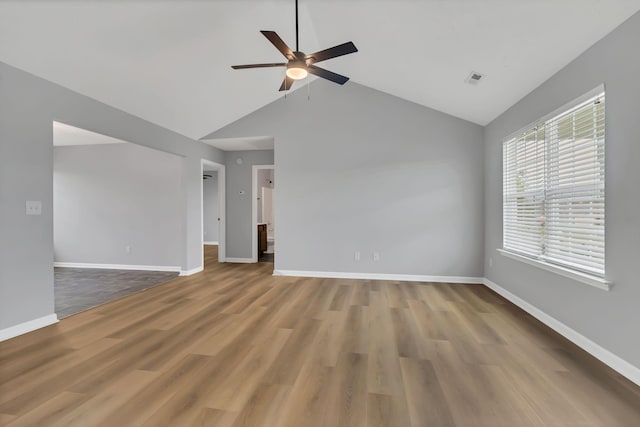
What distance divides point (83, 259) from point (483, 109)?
7772 millimetres

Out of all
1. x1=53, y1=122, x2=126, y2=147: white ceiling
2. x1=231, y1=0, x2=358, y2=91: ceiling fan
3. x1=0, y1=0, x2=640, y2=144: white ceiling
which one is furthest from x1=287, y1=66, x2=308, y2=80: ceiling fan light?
x1=53, y1=122, x2=126, y2=147: white ceiling

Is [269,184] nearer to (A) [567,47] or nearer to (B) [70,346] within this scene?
(B) [70,346]

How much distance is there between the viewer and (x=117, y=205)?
5.71 metres

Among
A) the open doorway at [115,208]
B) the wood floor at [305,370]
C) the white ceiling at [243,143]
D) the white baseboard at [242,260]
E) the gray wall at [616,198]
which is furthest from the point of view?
the white baseboard at [242,260]

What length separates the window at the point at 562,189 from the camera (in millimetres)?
2322

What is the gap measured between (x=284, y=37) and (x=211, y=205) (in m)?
7.47

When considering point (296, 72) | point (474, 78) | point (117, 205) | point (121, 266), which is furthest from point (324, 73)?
point (121, 266)

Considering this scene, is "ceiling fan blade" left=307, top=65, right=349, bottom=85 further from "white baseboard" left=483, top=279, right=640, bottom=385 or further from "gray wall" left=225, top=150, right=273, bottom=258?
"gray wall" left=225, top=150, right=273, bottom=258

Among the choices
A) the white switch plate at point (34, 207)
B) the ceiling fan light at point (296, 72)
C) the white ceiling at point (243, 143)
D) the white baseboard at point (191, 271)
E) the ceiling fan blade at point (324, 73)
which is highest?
the white ceiling at point (243, 143)

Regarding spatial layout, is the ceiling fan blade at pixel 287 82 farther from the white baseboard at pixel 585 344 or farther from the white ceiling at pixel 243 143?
the white baseboard at pixel 585 344

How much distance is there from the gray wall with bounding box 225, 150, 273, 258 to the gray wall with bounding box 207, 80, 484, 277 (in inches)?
47.2

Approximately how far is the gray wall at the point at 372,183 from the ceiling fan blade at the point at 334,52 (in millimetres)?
2376

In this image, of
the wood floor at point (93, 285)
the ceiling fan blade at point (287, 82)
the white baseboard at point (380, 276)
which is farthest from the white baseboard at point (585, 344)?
the wood floor at point (93, 285)

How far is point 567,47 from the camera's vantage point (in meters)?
2.41
